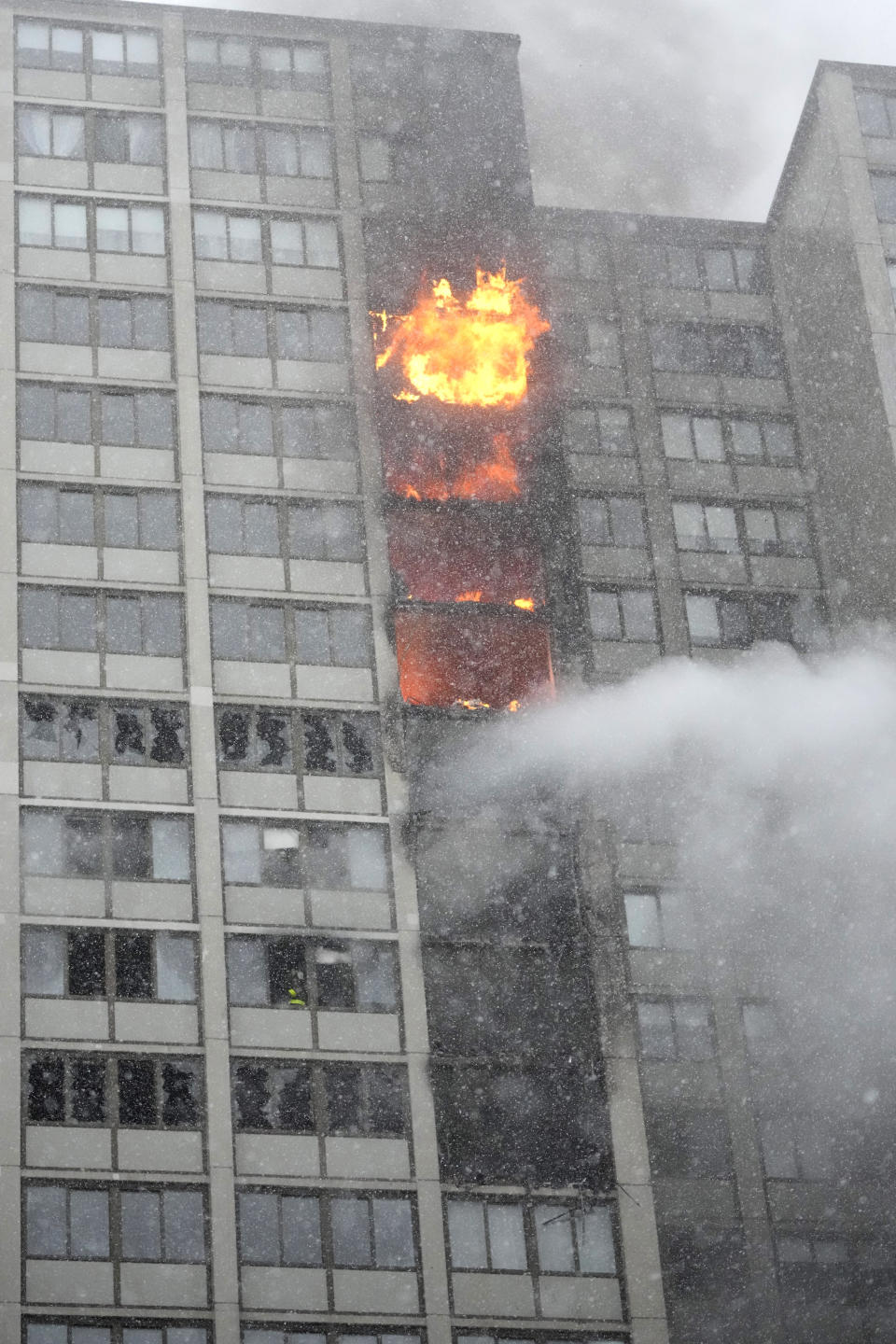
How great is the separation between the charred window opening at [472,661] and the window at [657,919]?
19.9ft

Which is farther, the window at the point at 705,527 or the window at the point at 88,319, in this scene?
the window at the point at 705,527

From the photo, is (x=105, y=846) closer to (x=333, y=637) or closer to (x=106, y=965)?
(x=106, y=965)

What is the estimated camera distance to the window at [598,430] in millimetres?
56938

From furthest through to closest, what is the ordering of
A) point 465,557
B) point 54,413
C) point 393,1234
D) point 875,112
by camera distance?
point 875,112 < point 465,557 < point 54,413 < point 393,1234

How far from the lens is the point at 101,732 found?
5000 centimetres

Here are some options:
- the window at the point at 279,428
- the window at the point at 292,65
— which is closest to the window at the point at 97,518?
the window at the point at 279,428

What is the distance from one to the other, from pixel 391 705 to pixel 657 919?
8.09 m

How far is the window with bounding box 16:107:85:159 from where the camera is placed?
56719mm

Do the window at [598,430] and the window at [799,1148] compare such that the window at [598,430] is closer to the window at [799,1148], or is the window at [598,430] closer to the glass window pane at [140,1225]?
the window at [799,1148]

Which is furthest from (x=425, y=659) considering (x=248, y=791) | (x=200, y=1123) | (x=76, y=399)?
(x=200, y=1123)

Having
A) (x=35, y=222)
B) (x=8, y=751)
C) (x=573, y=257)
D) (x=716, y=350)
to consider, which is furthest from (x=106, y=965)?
(x=716, y=350)

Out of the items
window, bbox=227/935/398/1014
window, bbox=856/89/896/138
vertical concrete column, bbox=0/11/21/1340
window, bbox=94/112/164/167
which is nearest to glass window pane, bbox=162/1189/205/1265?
vertical concrete column, bbox=0/11/21/1340

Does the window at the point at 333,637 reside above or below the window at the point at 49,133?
below

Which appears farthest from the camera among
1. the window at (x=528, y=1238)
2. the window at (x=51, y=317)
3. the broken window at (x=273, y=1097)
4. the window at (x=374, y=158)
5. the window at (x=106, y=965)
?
the window at (x=374, y=158)
